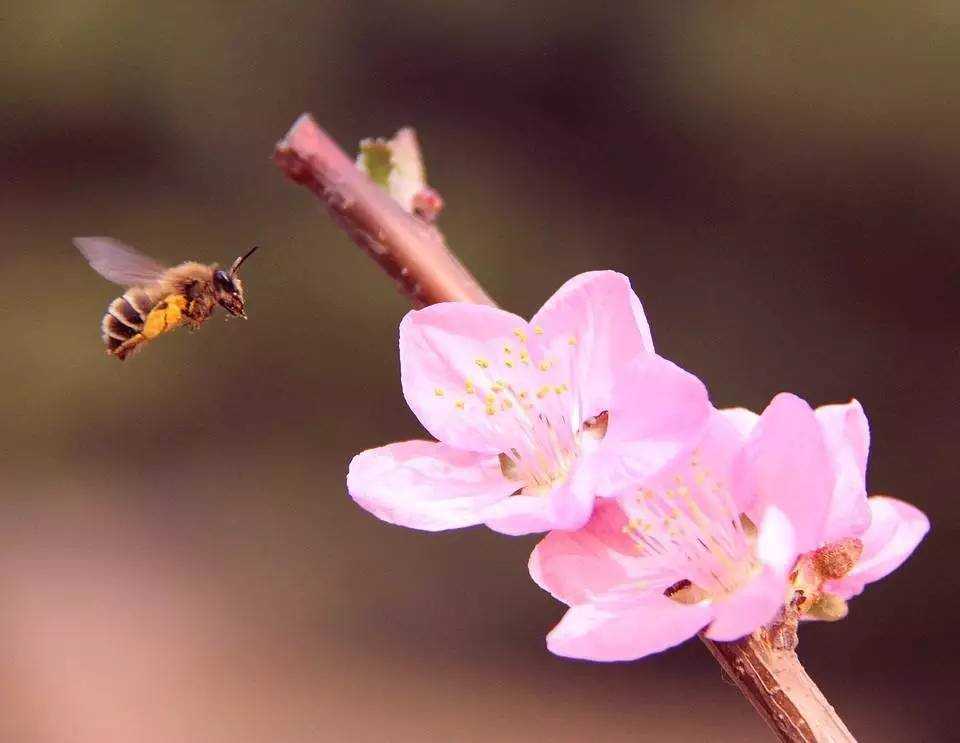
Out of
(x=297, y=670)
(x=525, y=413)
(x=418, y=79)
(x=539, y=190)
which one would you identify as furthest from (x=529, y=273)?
(x=525, y=413)

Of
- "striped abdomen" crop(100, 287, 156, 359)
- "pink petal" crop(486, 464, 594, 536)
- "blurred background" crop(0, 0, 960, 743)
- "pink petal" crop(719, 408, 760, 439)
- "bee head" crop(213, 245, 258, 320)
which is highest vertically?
"blurred background" crop(0, 0, 960, 743)

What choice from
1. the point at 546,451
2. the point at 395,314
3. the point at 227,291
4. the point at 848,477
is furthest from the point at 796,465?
the point at 395,314

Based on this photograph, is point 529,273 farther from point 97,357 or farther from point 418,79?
point 97,357

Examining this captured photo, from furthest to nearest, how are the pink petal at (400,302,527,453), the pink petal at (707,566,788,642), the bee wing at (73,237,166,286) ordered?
1. the bee wing at (73,237,166,286)
2. the pink petal at (400,302,527,453)
3. the pink petal at (707,566,788,642)

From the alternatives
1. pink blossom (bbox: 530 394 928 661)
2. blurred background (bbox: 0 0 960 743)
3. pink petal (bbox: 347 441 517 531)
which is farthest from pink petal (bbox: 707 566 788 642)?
blurred background (bbox: 0 0 960 743)

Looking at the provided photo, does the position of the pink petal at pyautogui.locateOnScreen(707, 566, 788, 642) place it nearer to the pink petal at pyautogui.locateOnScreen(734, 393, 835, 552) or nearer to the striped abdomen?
the pink petal at pyautogui.locateOnScreen(734, 393, 835, 552)

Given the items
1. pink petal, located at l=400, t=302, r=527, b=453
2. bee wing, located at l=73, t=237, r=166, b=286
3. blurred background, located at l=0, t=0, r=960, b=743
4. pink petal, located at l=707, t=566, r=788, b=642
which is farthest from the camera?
blurred background, located at l=0, t=0, r=960, b=743

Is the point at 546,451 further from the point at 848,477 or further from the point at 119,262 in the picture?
the point at 119,262

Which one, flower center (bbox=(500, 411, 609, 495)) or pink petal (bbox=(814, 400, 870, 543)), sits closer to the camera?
pink petal (bbox=(814, 400, 870, 543))

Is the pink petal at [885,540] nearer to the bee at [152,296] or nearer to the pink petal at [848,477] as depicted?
the pink petal at [848,477]
